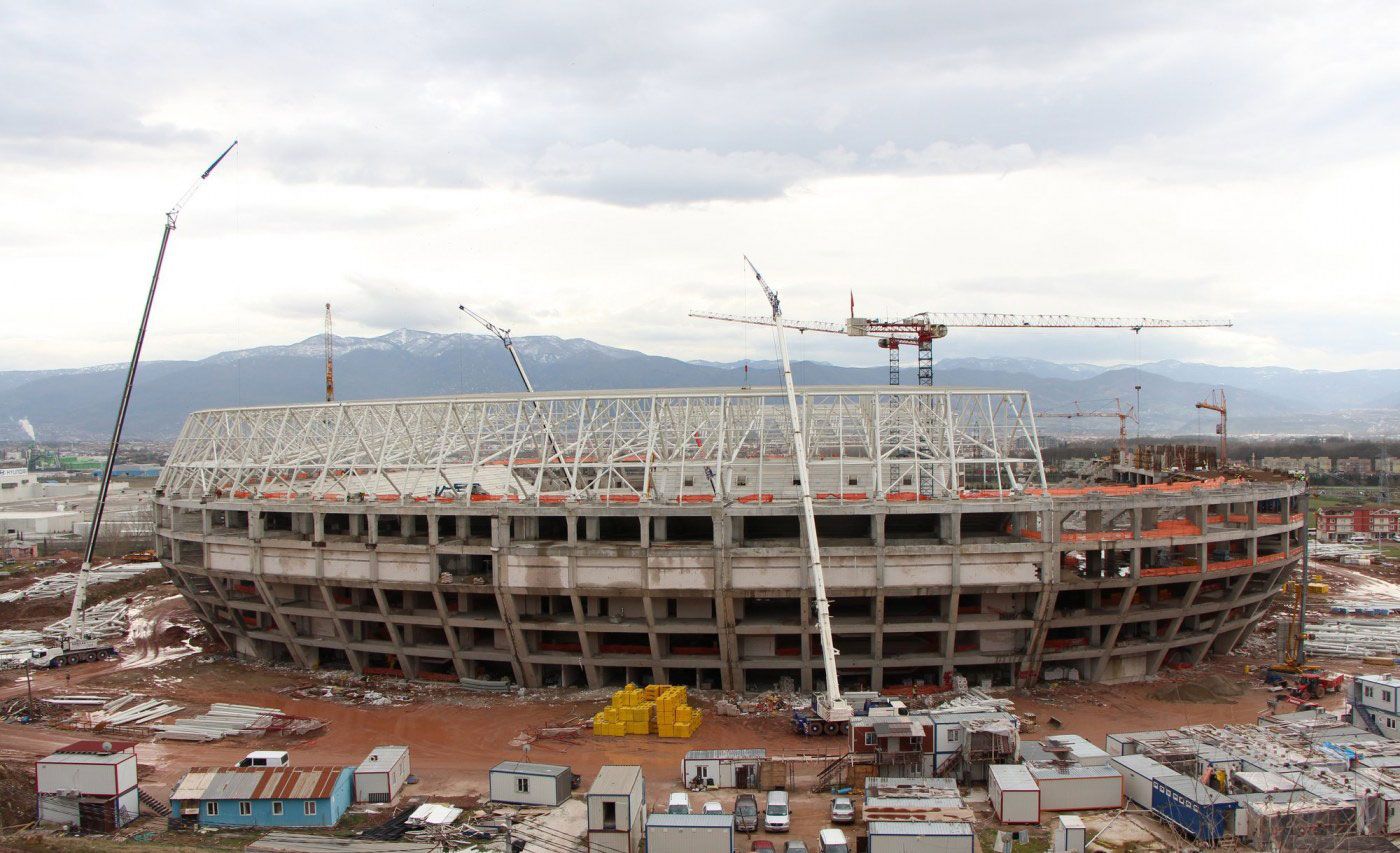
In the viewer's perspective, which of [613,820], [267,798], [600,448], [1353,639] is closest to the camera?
[613,820]

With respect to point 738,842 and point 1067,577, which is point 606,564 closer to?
point 738,842

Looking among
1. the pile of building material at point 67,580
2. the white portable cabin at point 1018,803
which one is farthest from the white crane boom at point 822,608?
the pile of building material at point 67,580

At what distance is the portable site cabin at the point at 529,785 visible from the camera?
32.6m

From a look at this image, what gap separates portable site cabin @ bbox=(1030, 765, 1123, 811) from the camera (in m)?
31.4

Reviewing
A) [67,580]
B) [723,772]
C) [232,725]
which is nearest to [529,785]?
[723,772]

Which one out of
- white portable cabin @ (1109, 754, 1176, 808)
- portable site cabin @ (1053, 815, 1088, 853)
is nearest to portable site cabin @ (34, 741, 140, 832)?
portable site cabin @ (1053, 815, 1088, 853)

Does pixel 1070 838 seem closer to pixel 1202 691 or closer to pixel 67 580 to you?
pixel 1202 691

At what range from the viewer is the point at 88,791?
32.2 m

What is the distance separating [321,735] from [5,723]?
16.3 metres

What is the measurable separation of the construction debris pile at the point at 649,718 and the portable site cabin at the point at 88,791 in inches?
686

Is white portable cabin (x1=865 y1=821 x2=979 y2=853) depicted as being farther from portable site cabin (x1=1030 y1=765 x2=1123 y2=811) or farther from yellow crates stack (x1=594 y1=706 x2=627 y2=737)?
yellow crates stack (x1=594 y1=706 x2=627 y2=737)

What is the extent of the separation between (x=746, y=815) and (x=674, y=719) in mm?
9650

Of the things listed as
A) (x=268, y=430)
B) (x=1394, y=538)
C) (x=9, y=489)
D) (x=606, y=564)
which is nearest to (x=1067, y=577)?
(x=606, y=564)

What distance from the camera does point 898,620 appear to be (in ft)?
148
